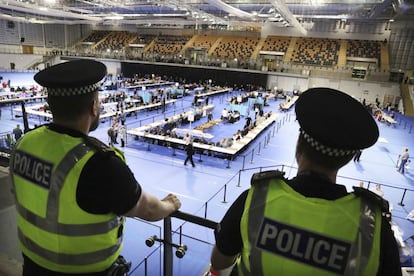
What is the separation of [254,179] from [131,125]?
66.6 feet

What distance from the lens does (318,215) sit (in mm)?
1324

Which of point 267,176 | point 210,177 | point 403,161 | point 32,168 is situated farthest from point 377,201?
point 403,161

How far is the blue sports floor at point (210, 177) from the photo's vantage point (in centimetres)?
766

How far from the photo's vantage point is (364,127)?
1468 millimetres

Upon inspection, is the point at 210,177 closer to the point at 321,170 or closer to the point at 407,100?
the point at 321,170

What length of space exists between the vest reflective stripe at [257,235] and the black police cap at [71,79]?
3.76 ft

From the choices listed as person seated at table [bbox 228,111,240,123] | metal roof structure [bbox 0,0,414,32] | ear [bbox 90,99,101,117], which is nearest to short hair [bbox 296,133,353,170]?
ear [bbox 90,99,101,117]

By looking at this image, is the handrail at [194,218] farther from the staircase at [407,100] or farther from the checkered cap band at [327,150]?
the staircase at [407,100]

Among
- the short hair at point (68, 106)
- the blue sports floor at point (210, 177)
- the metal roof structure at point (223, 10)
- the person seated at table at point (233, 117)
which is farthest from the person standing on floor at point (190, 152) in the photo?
the metal roof structure at point (223, 10)

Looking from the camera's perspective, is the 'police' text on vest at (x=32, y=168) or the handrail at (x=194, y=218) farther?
the handrail at (x=194, y=218)

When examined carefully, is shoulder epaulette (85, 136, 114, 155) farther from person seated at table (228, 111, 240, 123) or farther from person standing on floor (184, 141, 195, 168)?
person seated at table (228, 111, 240, 123)

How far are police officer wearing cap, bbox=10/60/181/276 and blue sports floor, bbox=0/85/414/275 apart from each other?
3.54 m

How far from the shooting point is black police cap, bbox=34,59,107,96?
68.6 inches

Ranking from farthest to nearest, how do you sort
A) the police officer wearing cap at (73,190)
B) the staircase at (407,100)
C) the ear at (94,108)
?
the staircase at (407,100)
the ear at (94,108)
the police officer wearing cap at (73,190)
